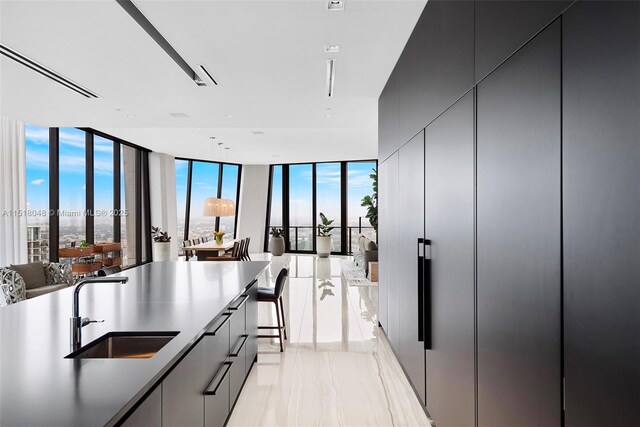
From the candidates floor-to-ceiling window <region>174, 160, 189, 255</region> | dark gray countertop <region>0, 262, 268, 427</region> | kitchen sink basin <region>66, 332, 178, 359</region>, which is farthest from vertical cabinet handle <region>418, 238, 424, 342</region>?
floor-to-ceiling window <region>174, 160, 189, 255</region>

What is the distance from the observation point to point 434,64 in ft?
8.01

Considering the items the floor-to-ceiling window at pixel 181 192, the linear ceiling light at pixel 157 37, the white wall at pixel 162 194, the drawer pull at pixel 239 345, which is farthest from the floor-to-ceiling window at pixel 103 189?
the drawer pull at pixel 239 345

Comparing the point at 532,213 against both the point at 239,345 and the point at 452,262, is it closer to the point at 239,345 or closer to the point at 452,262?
the point at 452,262

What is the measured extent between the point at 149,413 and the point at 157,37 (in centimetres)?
289

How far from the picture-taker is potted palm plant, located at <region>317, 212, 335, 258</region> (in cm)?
1195

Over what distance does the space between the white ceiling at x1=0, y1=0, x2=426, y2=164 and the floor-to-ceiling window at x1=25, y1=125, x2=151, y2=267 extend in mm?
1006

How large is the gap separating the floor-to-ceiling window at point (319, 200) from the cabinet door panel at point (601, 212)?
1079 cm

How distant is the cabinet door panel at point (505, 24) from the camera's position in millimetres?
1233

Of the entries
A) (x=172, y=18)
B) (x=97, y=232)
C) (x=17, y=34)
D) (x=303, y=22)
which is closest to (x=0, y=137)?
(x=97, y=232)

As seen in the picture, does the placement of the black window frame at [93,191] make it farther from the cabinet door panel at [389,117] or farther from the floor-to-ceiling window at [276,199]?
the cabinet door panel at [389,117]

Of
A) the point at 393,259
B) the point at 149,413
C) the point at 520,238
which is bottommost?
the point at 149,413

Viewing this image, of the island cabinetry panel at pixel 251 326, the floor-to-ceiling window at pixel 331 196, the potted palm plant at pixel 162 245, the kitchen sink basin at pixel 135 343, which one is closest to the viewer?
the kitchen sink basin at pixel 135 343

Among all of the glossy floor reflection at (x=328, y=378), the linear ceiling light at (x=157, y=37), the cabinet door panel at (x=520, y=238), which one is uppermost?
the linear ceiling light at (x=157, y=37)

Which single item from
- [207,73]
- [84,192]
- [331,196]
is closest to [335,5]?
[207,73]
